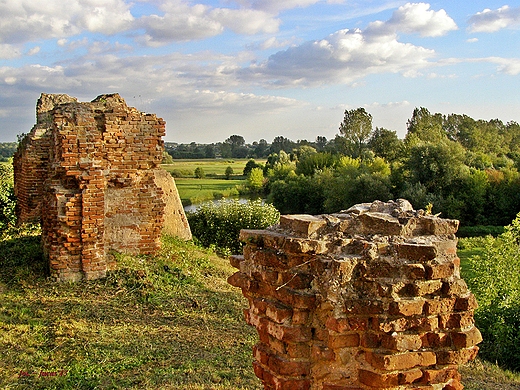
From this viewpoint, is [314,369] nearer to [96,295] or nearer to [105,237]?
[96,295]

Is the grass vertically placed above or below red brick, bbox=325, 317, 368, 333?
below

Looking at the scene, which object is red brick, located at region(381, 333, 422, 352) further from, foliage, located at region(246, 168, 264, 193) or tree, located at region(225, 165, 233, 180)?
tree, located at region(225, 165, 233, 180)

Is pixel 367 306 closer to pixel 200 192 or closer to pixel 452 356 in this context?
pixel 452 356

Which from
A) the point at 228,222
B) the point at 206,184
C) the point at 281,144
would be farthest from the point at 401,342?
the point at 281,144

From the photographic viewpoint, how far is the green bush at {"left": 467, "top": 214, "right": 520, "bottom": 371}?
1098cm

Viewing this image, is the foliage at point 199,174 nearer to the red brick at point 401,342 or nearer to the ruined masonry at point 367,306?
the ruined masonry at point 367,306

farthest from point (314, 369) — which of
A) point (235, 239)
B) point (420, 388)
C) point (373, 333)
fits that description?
point (235, 239)

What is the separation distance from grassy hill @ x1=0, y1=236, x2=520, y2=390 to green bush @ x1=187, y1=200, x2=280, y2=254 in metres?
6.67

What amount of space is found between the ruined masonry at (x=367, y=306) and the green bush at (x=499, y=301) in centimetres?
853

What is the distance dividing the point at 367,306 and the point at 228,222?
15025 mm

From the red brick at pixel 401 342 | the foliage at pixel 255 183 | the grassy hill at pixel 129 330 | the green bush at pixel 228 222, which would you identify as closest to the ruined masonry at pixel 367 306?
the red brick at pixel 401 342

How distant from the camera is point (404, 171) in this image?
34781mm

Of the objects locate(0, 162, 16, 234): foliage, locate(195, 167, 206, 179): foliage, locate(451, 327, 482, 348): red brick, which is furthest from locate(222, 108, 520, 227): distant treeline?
locate(451, 327, 482, 348): red brick

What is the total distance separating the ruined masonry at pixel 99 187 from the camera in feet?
29.6
